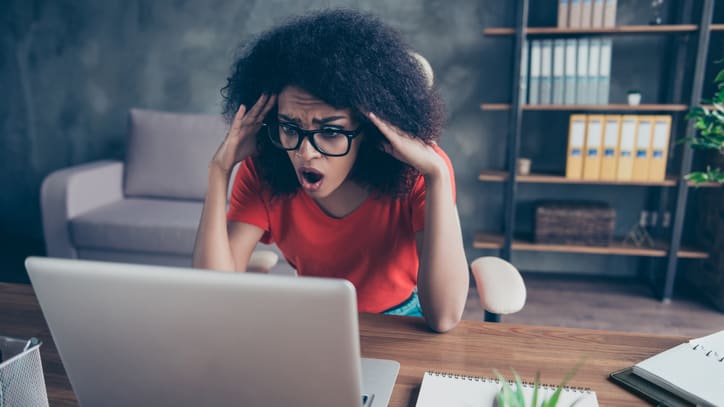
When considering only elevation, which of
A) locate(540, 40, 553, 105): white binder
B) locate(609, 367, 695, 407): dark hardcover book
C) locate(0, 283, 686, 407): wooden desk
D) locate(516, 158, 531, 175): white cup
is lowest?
locate(516, 158, 531, 175): white cup

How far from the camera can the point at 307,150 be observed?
40.0 inches

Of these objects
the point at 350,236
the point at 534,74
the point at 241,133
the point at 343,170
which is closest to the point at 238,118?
the point at 241,133

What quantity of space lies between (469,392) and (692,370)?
1.08ft

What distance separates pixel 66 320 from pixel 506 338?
0.68 m

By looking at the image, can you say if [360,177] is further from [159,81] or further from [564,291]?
[159,81]

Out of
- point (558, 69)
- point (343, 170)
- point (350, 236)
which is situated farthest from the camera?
point (558, 69)

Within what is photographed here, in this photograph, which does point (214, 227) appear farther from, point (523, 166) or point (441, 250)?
point (523, 166)

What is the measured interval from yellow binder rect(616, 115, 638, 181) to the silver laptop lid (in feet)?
8.09

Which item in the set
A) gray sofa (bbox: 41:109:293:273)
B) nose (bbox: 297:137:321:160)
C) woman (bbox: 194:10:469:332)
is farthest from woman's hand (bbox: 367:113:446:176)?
gray sofa (bbox: 41:109:293:273)

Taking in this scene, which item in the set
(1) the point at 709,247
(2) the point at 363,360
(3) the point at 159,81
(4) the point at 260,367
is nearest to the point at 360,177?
(2) the point at 363,360

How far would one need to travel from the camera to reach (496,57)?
2.94 metres

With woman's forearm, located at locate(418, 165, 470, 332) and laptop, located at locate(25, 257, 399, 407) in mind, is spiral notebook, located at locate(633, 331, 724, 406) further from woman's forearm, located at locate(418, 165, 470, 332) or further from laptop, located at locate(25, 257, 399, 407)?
laptop, located at locate(25, 257, 399, 407)

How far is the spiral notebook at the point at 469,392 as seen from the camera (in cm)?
71

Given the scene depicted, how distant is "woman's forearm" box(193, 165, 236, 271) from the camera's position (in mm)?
1142
